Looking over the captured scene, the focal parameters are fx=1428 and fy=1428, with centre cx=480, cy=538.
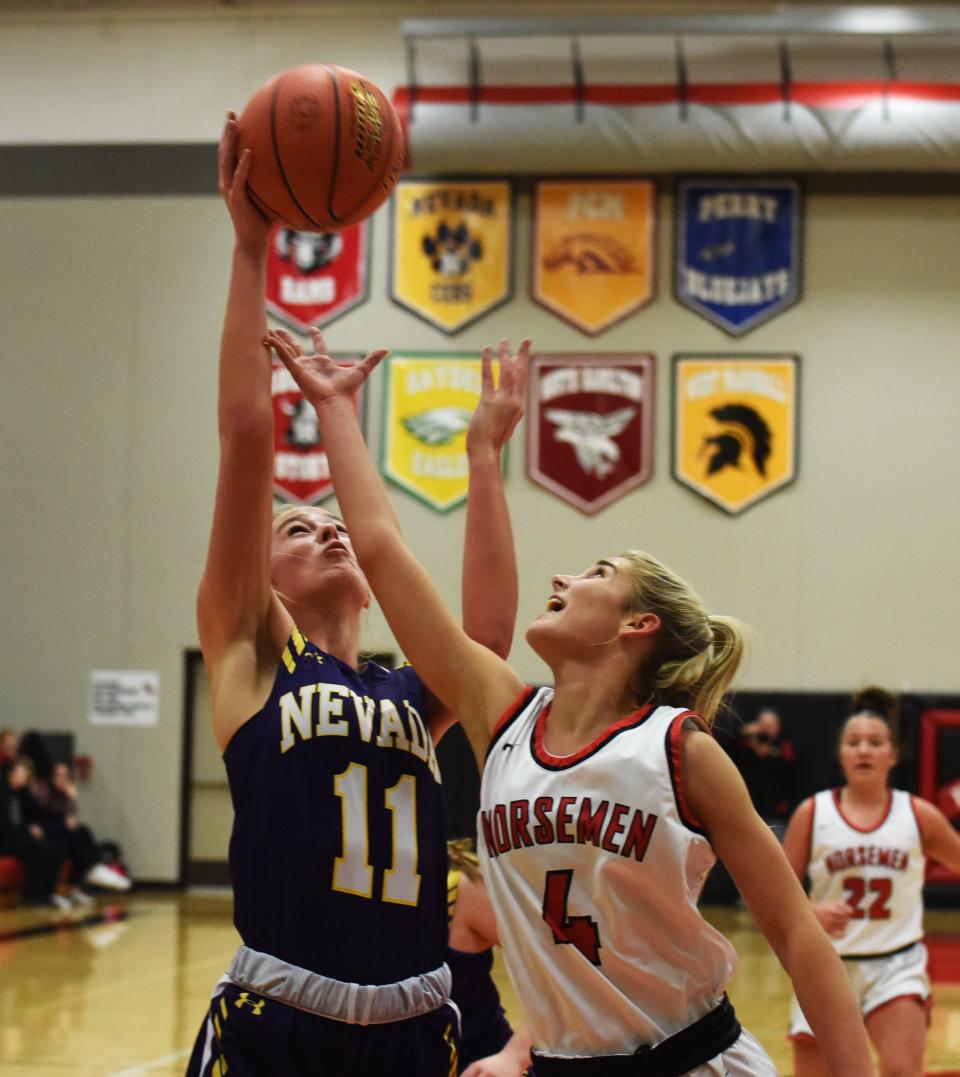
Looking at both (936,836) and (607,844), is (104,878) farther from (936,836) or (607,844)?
(607,844)

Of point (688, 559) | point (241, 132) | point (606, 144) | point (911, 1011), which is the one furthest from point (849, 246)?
point (241, 132)

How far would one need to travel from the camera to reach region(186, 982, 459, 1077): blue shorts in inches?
91.7

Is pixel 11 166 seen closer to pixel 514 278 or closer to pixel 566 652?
pixel 514 278

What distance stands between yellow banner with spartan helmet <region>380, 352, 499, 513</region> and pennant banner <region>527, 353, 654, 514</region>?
0.66 metres

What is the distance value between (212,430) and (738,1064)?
12073 mm

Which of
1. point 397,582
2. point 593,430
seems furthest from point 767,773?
point 397,582

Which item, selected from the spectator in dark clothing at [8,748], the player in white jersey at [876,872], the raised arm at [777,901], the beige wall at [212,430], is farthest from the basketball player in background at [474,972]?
the spectator in dark clothing at [8,748]

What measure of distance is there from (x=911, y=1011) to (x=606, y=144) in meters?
9.38

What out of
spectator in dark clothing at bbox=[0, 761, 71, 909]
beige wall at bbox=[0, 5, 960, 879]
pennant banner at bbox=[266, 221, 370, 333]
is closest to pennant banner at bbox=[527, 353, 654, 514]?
beige wall at bbox=[0, 5, 960, 879]

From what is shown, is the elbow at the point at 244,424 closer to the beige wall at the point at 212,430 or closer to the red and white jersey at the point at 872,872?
the red and white jersey at the point at 872,872

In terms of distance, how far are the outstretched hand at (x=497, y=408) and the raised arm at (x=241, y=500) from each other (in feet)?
1.30

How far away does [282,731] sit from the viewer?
244 cm

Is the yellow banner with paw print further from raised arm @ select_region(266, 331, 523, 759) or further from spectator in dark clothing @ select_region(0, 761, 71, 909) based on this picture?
raised arm @ select_region(266, 331, 523, 759)

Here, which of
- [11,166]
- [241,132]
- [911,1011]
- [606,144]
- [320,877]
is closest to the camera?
[320,877]
